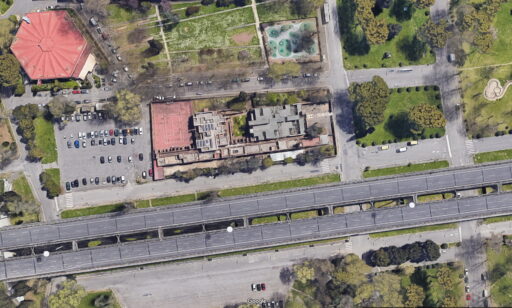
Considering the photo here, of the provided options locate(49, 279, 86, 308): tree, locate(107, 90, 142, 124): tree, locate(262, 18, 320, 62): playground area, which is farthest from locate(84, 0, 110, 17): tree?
locate(49, 279, 86, 308): tree

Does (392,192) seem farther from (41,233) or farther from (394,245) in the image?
(41,233)

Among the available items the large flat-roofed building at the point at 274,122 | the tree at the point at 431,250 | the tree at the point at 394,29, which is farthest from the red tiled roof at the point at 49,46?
the tree at the point at 431,250

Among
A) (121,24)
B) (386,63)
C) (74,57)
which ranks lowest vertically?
(386,63)

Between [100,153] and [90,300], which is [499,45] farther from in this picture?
[90,300]

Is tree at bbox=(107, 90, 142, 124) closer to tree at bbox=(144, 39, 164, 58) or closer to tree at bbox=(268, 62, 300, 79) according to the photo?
tree at bbox=(144, 39, 164, 58)

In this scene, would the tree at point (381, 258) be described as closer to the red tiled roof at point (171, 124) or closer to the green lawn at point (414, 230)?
the green lawn at point (414, 230)

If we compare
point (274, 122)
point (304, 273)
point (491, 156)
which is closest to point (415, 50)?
point (491, 156)

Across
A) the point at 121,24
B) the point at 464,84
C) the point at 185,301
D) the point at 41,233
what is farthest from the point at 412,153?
the point at 41,233
